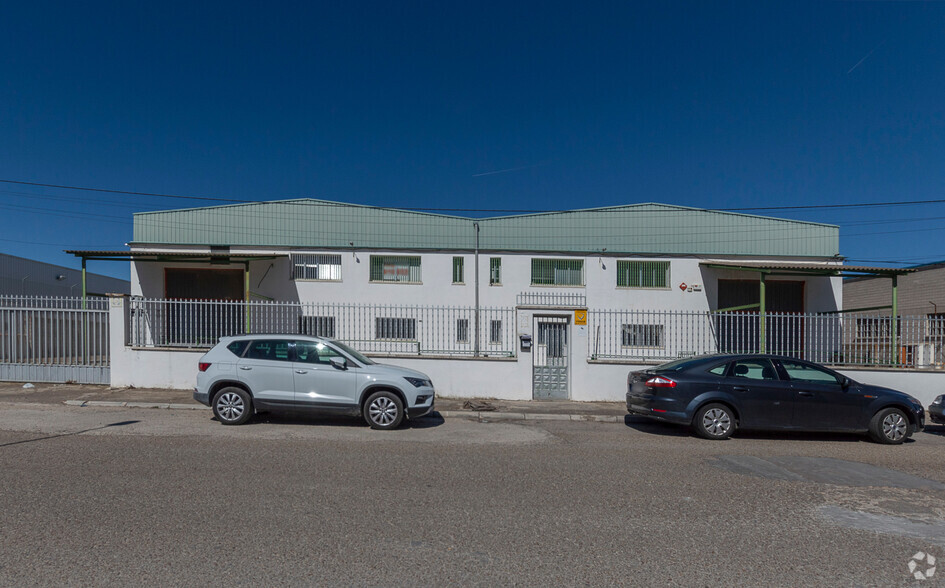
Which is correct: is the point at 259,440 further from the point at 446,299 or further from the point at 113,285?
the point at 113,285

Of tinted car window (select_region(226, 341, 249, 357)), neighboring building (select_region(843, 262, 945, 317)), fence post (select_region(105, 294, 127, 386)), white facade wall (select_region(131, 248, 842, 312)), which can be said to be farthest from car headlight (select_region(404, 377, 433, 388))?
neighboring building (select_region(843, 262, 945, 317))

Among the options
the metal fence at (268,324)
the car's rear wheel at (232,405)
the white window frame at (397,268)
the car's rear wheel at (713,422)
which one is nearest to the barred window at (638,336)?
the metal fence at (268,324)

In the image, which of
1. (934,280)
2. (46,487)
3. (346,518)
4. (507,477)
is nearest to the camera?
(346,518)

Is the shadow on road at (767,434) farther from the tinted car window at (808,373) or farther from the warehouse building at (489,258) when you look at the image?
the warehouse building at (489,258)

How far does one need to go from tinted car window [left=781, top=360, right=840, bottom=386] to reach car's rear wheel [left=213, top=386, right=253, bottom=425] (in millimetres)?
8775

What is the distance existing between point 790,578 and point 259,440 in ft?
21.2

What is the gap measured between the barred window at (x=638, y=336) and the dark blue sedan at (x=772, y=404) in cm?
405

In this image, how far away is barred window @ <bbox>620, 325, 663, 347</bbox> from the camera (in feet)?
40.8

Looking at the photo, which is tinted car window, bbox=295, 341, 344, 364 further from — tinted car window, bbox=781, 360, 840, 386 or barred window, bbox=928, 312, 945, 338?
barred window, bbox=928, 312, 945, 338

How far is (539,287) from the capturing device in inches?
829

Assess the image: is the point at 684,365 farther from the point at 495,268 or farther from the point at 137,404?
the point at 495,268

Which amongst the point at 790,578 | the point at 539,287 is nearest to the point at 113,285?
the point at 539,287

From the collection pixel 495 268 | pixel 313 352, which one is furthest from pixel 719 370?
pixel 495 268

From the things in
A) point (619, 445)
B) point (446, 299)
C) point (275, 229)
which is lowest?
point (619, 445)
